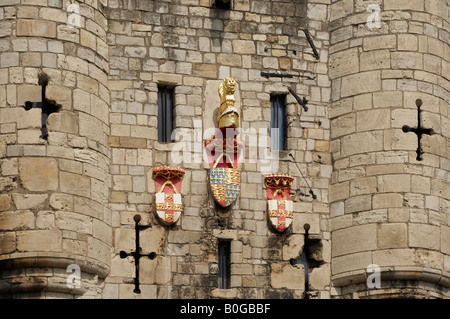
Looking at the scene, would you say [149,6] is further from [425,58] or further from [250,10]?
[425,58]

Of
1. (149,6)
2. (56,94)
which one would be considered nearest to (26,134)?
(56,94)

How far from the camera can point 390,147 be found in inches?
1271

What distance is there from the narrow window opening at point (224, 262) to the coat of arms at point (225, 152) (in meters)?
0.66

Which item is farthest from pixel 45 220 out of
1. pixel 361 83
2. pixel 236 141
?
pixel 361 83

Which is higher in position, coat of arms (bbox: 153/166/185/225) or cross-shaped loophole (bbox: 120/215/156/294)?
coat of arms (bbox: 153/166/185/225)

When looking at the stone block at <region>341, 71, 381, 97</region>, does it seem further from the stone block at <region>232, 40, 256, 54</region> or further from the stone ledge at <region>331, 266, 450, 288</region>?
the stone ledge at <region>331, 266, 450, 288</region>

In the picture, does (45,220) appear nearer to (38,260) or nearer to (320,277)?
(38,260)

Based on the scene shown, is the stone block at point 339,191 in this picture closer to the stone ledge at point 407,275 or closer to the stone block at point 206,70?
the stone ledge at point 407,275

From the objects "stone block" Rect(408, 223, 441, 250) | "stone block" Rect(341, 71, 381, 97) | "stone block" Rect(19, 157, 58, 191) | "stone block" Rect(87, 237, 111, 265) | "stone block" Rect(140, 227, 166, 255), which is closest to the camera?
"stone block" Rect(19, 157, 58, 191)

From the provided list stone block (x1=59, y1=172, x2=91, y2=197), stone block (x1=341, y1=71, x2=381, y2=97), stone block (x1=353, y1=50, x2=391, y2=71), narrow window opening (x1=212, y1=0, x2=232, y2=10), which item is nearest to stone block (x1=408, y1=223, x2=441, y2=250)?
stone block (x1=341, y1=71, x2=381, y2=97)

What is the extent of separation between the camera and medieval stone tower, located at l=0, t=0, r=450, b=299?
3073 cm

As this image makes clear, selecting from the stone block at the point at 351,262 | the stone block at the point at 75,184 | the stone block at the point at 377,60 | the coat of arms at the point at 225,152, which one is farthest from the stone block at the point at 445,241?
the stone block at the point at 75,184

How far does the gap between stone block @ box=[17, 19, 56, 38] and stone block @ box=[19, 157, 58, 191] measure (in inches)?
80.0

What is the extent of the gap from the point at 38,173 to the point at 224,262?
3.70m
